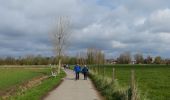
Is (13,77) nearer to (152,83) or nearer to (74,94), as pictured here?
(152,83)

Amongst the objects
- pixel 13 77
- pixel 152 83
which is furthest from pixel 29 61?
pixel 152 83

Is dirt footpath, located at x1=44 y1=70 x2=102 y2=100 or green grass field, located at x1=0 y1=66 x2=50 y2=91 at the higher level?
green grass field, located at x1=0 y1=66 x2=50 y2=91

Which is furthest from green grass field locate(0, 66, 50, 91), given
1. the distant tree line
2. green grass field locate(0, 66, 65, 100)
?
the distant tree line

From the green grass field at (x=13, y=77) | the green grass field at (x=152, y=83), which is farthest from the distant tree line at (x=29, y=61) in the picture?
the green grass field at (x=152, y=83)

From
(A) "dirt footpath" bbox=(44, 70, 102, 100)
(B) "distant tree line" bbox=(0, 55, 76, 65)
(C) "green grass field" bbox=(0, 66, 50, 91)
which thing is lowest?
(A) "dirt footpath" bbox=(44, 70, 102, 100)

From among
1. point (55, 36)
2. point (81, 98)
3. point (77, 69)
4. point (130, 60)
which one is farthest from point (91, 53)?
point (130, 60)

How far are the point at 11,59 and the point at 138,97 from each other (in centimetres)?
16382

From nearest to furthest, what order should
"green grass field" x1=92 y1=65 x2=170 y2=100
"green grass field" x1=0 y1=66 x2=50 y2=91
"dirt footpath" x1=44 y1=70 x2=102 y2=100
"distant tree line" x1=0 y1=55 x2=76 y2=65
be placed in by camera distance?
1. "dirt footpath" x1=44 y1=70 x2=102 y2=100
2. "green grass field" x1=92 y1=65 x2=170 y2=100
3. "green grass field" x1=0 y1=66 x2=50 y2=91
4. "distant tree line" x1=0 y1=55 x2=76 y2=65

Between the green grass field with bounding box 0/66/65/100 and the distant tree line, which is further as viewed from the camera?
the distant tree line

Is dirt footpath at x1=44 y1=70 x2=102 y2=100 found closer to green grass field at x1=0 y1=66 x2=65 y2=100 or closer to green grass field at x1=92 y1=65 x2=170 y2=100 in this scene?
green grass field at x1=0 y1=66 x2=65 y2=100

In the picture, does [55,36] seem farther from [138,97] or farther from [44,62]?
[44,62]

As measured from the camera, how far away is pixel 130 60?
19100cm

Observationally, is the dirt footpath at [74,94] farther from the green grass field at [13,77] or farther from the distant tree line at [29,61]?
the distant tree line at [29,61]

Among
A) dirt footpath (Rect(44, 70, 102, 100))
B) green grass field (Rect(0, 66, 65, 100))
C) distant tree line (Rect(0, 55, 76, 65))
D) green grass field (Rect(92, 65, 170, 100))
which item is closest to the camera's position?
dirt footpath (Rect(44, 70, 102, 100))
